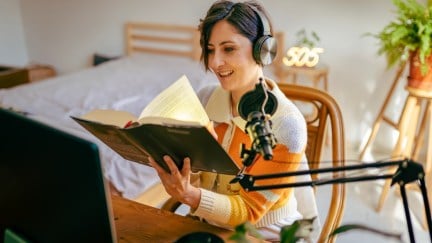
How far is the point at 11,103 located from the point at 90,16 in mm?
1667

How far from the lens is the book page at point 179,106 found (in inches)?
29.8

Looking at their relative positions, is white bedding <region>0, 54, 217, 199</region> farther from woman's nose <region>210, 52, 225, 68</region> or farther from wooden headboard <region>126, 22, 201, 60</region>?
woman's nose <region>210, 52, 225, 68</region>

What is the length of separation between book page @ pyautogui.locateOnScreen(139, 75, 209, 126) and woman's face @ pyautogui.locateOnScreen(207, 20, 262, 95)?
0.16 m

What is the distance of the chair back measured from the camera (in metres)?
1.12

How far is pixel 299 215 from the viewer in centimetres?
107

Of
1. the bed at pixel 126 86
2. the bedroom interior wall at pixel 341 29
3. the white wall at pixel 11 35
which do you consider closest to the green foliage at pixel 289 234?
the bed at pixel 126 86

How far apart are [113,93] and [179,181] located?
1930mm

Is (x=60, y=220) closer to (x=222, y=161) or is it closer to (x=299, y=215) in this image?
(x=222, y=161)

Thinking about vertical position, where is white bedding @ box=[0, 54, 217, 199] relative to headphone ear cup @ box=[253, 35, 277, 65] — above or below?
below

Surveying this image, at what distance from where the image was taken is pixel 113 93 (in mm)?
2619

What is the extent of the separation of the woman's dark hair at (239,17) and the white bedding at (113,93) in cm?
103

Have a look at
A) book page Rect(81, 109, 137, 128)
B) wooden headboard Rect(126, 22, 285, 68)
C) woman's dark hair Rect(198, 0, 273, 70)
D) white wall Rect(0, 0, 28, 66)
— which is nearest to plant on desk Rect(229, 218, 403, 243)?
book page Rect(81, 109, 137, 128)

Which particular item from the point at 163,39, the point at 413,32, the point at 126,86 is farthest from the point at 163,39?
the point at 413,32

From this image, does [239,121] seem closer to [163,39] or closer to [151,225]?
[151,225]
